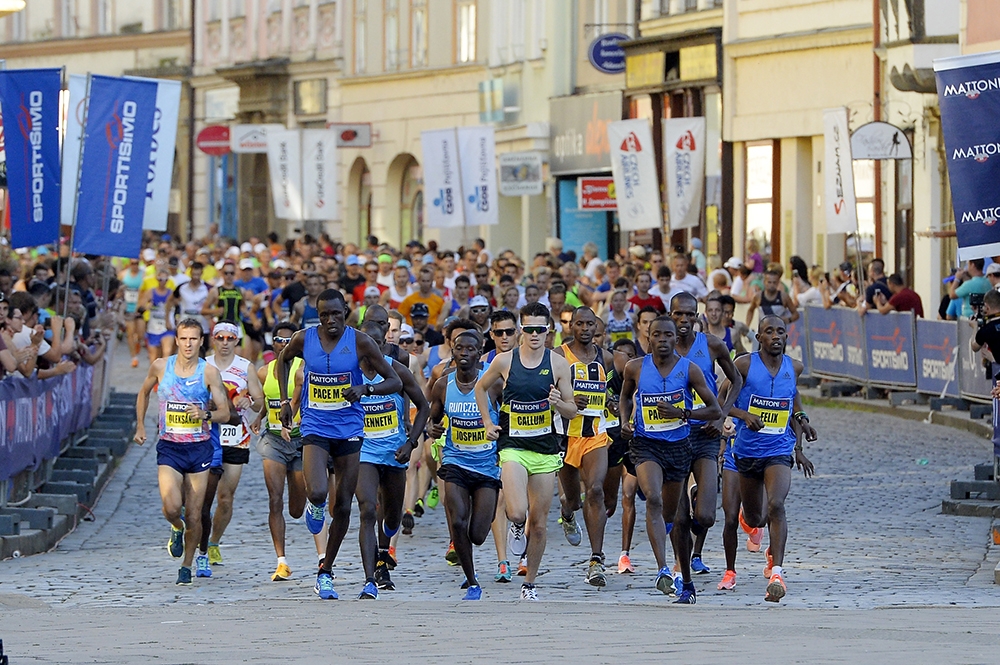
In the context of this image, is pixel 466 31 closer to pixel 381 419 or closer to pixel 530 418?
pixel 381 419

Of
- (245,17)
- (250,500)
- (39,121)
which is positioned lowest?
(250,500)

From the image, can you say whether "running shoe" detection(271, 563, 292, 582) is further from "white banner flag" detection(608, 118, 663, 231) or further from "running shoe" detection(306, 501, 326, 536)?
"white banner flag" detection(608, 118, 663, 231)

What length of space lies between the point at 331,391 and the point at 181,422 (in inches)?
52.0

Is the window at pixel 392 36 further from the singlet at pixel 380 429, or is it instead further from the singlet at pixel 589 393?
the singlet at pixel 380 429

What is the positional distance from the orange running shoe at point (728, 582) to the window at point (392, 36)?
1478 inches

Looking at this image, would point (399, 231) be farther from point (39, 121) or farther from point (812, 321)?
point (39, 121)

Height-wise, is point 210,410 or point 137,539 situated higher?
point 210,410

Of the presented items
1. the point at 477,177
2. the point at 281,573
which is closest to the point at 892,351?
the point at 477,177

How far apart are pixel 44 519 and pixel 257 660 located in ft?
19.3

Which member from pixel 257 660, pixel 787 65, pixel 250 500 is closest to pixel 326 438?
pixel 257 660

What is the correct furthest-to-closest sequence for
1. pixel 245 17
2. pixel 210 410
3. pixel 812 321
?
pixel 245 17, pixel 812 321, pixel 210 410

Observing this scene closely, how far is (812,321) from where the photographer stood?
2644cm

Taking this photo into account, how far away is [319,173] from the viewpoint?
1385 inches

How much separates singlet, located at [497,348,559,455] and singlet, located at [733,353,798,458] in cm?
110
